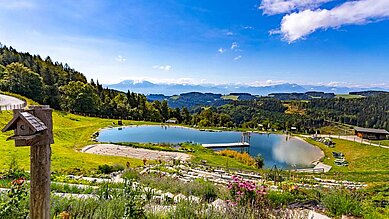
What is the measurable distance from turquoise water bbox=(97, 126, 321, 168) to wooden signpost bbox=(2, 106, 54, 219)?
2502cm

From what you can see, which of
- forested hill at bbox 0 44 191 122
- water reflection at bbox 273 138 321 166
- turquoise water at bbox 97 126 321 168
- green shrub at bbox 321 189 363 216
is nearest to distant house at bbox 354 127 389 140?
water reflection at bbox 273 138 321 166

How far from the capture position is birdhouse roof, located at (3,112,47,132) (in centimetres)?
219

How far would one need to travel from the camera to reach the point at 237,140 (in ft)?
125

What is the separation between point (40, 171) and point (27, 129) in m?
0.40

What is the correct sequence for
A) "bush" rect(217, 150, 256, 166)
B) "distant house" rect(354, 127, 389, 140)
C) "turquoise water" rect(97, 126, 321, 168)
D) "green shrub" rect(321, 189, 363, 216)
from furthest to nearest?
1. "distant house" rect(354, 127, 389, 140)
2. "turquoise water" rect(97, 126, 321, 168)
3. "bush" rect(217, 150, 256, 166)
4. "green shrub" rect(321, 189, 363, 216)

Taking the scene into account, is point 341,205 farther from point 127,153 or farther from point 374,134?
point 374,134

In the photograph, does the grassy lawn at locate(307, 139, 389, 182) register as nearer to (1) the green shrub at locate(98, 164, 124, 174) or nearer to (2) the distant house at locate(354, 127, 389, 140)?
(2) the distant house at locate(354, 127, 389, 140)

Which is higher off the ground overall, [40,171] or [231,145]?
[40,171]

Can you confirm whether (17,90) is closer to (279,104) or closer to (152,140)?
(152,140)

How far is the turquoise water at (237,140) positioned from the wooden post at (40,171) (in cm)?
2501

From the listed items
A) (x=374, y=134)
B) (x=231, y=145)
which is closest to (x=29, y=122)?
(x=231, y=145)

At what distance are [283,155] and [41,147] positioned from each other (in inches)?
1198

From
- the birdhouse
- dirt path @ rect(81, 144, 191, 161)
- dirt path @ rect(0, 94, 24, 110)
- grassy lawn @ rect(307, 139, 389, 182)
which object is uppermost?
the birdhouse

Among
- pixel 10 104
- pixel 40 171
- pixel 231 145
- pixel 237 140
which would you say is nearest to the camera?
pixel 40 171
